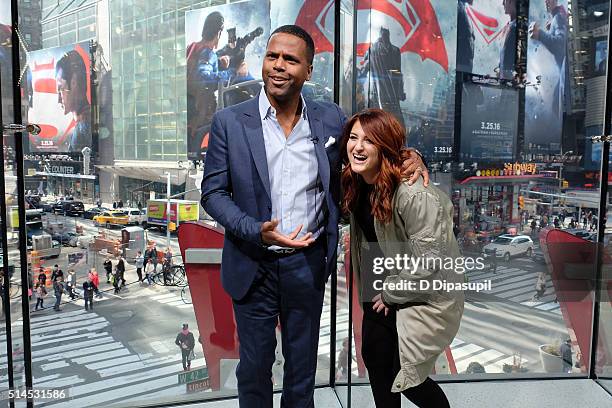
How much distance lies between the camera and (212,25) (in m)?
2.48

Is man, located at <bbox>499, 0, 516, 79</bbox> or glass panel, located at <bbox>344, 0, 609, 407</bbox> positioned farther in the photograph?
man, located at <bbox>499, 0, 516, 79</bbox>

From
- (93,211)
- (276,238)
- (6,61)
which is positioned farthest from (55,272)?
(276,238)

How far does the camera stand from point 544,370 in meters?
2.41

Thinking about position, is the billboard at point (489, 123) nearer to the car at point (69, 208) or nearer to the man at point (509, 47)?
the man at point (509, 47)

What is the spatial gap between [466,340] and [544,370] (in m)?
0.41

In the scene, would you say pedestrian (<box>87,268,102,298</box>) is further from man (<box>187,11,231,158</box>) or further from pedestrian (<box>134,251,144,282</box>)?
man (<box>187,11,231,158</box>)

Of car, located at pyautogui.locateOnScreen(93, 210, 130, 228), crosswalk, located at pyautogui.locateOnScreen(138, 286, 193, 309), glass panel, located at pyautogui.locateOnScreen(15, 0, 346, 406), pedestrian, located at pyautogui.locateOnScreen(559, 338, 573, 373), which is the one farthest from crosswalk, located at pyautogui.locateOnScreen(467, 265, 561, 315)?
car, located at pyautogui.locateOnScreen(93, 210, 130, 228)

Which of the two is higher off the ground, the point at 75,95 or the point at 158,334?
the point at 75,95

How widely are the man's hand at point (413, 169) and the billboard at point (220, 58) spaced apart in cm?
106

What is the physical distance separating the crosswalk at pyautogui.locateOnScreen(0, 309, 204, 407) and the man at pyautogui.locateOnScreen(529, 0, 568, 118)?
262 cm

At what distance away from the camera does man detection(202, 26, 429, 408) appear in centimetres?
124

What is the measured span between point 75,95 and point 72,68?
14cm

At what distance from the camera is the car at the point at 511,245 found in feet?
8.93

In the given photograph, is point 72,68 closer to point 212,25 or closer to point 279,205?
point 212,25
